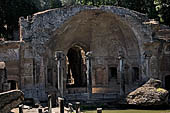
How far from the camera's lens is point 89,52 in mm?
23609

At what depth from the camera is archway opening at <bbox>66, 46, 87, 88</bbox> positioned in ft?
101

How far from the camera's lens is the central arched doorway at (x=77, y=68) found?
100 feet

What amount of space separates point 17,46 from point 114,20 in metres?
9.46

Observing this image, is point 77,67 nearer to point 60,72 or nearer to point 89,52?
point 89,52

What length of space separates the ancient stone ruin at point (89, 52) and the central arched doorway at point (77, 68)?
224mm

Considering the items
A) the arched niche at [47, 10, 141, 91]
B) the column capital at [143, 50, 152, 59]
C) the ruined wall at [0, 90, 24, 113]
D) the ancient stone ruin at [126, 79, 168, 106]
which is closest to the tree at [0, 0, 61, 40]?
A: the arched niche at [47, 10, 141, 91]

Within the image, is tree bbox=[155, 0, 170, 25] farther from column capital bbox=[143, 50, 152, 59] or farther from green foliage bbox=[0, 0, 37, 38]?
green foliage bbox=[0, 0, 37, 38]

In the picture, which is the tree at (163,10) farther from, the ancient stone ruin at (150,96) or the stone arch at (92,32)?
the ancient stone ruin at (150,96)

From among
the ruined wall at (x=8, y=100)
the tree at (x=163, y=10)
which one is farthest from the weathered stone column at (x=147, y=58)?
the ruined wall at (x=8, y=100)

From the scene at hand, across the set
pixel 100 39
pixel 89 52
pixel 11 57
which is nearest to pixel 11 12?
pixel 100 39

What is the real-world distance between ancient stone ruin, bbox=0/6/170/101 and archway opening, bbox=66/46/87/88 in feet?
0.78

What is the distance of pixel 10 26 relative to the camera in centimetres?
3688

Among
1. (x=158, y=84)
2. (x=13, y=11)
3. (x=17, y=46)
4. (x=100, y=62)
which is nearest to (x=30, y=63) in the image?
(x=17, y=46)

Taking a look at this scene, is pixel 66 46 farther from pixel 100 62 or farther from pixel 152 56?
pixel 152 56
